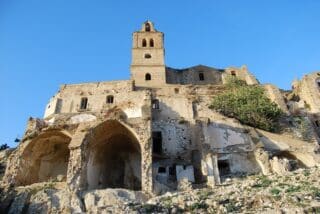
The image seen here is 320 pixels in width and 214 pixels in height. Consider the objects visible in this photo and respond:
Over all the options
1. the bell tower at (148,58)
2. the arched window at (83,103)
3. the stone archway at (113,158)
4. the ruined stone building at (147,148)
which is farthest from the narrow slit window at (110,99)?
the stone archway at (113,158)

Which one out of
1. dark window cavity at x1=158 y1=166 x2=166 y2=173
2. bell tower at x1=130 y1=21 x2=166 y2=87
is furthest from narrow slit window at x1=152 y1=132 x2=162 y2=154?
bell tower at x1=130 y1=21 x2=166 y2=87

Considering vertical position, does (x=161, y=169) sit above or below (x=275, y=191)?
above

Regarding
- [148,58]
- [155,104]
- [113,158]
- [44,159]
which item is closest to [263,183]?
[113,158]

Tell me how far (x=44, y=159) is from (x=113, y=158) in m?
5.25

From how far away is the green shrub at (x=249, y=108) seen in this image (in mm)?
29656

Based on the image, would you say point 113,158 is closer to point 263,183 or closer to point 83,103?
point 83,103

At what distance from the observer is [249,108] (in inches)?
1189

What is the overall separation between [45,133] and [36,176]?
3.22 m

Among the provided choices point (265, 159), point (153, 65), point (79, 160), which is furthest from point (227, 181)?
point (153, 65)

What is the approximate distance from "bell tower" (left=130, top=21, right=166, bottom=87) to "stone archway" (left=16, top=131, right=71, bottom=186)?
15.5 metres

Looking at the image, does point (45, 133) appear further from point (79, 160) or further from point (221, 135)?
Result: point (221, 135)

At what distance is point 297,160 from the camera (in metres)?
26.3

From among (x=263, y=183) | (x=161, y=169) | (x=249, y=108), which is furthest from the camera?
(x=249, y=108)

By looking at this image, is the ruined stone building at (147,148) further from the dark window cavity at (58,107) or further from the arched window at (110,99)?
the arched window at (110,99)
